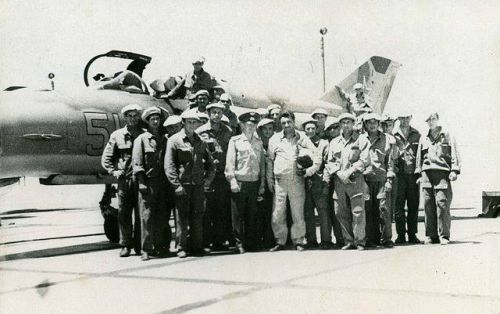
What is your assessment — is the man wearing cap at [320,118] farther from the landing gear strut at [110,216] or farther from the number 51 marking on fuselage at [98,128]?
the landing gear strut at [110,216]

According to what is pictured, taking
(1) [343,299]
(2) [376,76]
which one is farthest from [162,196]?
(2) [376,76]

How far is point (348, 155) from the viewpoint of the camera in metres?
7.48

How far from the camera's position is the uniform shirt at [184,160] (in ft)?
23.1

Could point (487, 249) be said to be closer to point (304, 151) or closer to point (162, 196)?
point (304, 151)

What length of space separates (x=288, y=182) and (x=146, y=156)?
1851 millimetres

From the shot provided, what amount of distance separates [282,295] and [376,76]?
40.9 feet

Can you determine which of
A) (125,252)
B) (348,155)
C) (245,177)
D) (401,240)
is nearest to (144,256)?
(125,252)

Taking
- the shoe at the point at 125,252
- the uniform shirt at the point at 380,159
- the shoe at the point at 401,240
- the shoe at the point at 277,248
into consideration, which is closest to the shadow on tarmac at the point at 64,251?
the shoe at the point at 125,252

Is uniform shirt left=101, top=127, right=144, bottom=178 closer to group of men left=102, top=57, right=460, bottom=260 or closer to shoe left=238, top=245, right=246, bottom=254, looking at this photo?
group of men left=102, top=57, right=460, bottom=260

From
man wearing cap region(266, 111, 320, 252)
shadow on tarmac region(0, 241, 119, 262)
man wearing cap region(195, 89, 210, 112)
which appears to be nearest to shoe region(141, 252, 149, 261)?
shadow on tarmac region(0, 241, 119, 262)

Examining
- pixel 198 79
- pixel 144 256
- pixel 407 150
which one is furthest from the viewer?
pixel 198 79

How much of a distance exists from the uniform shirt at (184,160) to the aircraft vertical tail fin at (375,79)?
914cm

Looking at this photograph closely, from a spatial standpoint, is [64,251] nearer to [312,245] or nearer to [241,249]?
[241,249]

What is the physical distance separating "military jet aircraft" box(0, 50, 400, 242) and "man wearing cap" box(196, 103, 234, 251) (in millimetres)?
1589
